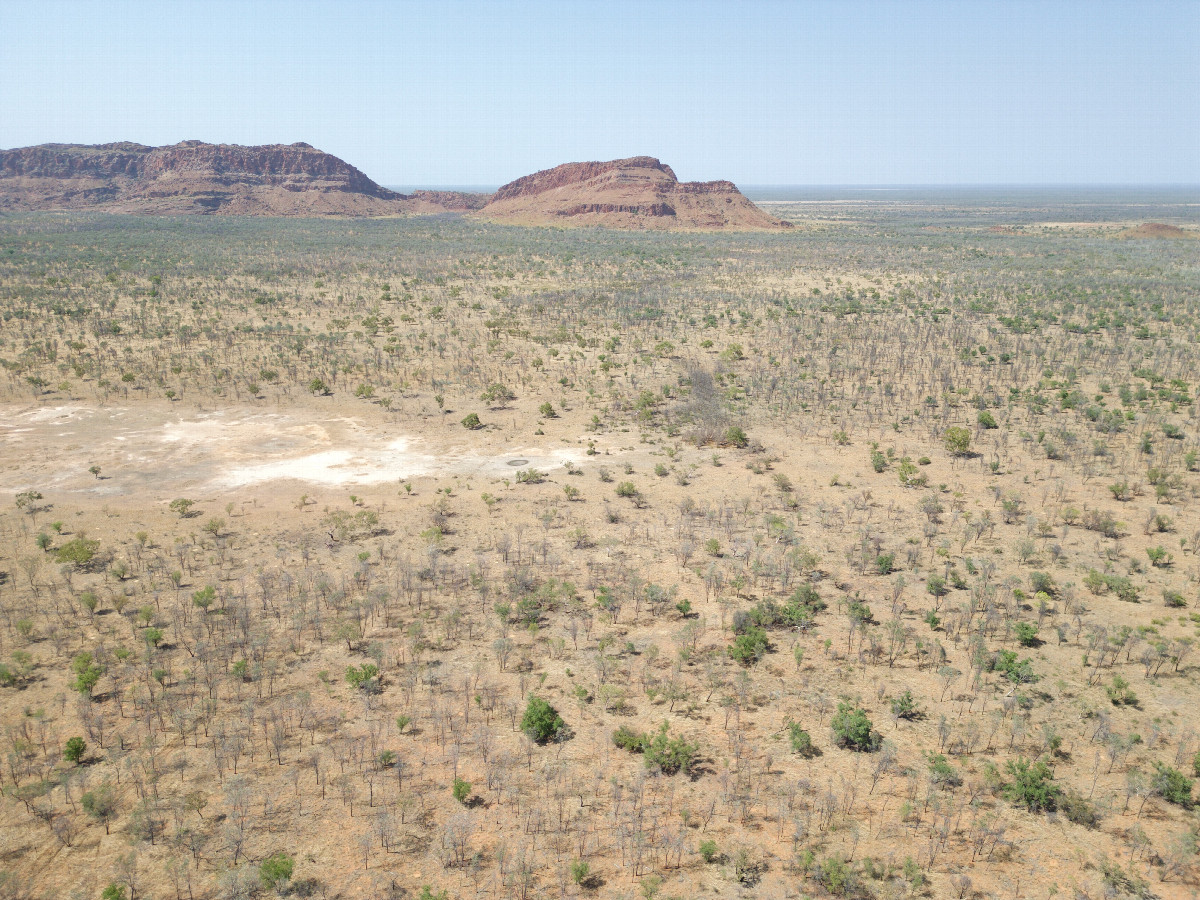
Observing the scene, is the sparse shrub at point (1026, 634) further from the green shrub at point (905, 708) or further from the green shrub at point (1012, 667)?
the green shrub at point (905, 708)

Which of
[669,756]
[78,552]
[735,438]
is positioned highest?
[735,438]

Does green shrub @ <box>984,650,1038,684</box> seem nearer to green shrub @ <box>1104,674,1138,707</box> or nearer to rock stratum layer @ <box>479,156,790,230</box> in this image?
green shrub @ <box>1104,674,1138,707</box>

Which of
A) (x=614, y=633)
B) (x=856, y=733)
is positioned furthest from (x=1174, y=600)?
(x=614, y=633)

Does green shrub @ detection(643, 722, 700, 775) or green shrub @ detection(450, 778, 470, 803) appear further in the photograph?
green shrub @ detection(643, 722, 700, 775)

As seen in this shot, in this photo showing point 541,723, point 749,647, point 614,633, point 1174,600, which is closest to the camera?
point 541,723

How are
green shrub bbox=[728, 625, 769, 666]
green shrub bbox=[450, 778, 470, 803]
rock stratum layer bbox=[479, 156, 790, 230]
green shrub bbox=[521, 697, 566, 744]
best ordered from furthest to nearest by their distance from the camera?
rock stratum layer bbox=[479, 156, 790, 230]
green shrub bbox=[728, 625, 769, 666]
green shrub bbox=[521, 697, 566, 744]
green shrub bbox=[450, 778, 470, 803]

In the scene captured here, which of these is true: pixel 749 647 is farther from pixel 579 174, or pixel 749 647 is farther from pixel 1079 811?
pixel 579 174

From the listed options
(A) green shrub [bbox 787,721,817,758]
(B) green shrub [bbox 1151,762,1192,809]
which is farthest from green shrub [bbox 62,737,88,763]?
(B) green shrub [bbox 1151,762,1192,809]

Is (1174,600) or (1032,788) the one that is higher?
(1174,600)

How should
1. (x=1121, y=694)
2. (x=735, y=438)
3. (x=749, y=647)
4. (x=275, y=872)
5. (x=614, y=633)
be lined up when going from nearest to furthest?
(x=275, y=872), (x=1121, y=694), (x=749, y=647), (x=614, y=633), (x=735, y=438)
